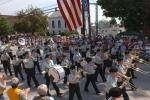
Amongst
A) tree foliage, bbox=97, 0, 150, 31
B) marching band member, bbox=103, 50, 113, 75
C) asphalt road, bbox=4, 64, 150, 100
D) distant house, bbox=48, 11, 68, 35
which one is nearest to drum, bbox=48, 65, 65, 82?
asphalt road, bbox=4, 64, 150, 100

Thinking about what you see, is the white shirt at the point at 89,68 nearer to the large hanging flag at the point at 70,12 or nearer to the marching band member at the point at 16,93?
the large hanging flag at the point at 70,12

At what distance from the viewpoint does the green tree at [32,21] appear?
5956 centimetres

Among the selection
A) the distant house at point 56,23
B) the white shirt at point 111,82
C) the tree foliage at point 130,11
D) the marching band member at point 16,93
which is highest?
the tree foliage at point 130,11

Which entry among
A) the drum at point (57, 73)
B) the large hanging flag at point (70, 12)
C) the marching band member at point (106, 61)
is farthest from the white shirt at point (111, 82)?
the marching band member at point (106, 61)

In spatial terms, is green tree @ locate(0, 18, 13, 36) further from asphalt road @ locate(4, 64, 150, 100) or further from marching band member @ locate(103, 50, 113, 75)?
marching band member @ locate(103, 50, 113, 75)

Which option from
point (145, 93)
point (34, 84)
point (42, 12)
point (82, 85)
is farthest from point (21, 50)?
point (42, 12)

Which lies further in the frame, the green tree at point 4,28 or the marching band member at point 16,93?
the green tree at point 4,28

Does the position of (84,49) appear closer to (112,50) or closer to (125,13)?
(112,50)

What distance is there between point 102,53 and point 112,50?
480 cm

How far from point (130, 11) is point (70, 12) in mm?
25063

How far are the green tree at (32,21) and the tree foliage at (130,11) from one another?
1917 cm

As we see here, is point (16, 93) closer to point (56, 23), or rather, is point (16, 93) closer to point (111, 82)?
point (111, 82)

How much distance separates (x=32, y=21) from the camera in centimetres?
5969

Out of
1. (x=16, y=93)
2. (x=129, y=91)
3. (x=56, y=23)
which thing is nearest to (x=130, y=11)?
(x=129, y=91)
